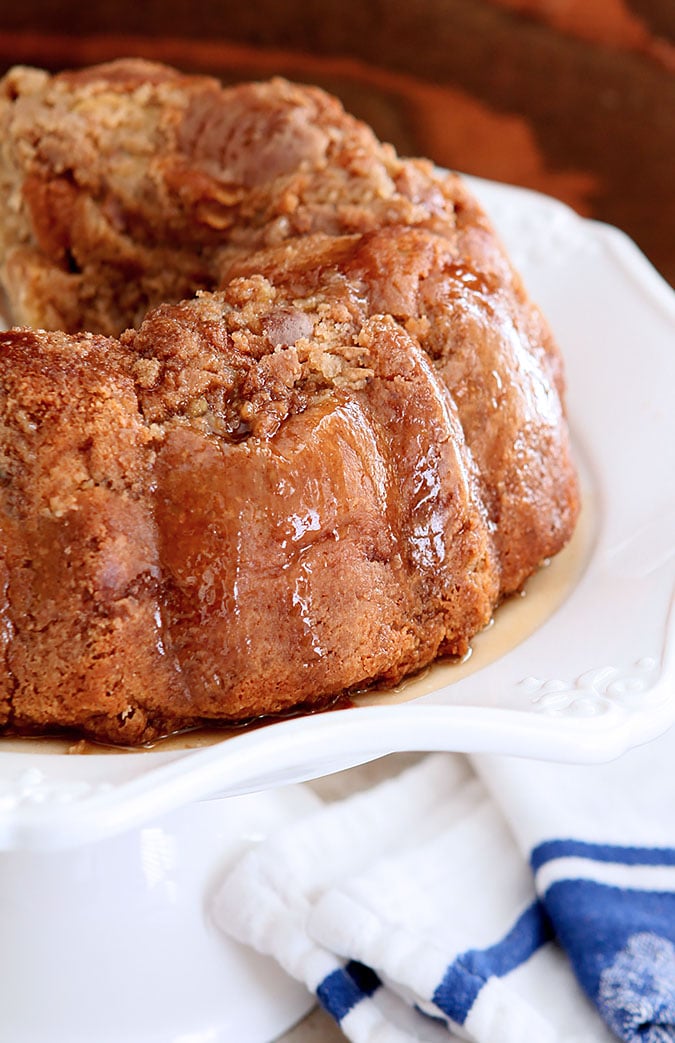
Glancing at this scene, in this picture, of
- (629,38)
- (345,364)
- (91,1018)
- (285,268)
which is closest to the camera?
(345,364)

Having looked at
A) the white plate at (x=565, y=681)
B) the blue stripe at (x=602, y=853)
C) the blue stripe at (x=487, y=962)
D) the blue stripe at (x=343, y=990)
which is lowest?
the blue stripe at (x=343, y=990)

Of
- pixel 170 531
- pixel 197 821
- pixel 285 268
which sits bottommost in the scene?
pixel 197 821

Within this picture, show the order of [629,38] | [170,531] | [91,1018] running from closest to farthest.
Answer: [170,531], [91,1018], [629,38]

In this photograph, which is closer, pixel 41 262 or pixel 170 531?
pixel 170 531

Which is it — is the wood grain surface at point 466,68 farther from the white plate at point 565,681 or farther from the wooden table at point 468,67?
the white plate at point 565,681

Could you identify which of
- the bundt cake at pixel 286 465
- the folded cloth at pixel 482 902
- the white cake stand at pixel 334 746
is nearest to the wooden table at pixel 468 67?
the white cake stand at pixel 334 746

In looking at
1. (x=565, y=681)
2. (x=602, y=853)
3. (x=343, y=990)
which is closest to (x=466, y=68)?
(x=602, y=853)

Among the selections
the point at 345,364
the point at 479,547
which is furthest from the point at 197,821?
the point at 345,364

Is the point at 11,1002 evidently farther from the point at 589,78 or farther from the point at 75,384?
the point at 589,78
